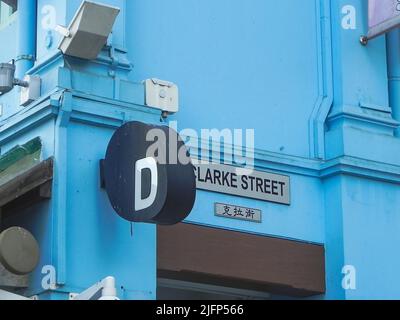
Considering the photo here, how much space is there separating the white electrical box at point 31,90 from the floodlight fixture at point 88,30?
0.42 m

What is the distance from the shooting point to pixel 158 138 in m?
10.2

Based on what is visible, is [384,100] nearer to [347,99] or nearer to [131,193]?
[347,99]

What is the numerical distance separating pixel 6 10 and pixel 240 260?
12.3 ft

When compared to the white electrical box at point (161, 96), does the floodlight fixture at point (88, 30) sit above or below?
above

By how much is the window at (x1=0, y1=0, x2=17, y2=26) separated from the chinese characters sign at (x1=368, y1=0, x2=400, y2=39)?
363 centimetres

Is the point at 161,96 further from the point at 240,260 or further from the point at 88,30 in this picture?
the point at 240,260

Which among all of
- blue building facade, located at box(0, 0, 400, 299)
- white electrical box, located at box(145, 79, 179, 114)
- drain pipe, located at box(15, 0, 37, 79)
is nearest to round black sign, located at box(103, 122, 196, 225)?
blue building facade, located at box(0, 0, 400, 299)

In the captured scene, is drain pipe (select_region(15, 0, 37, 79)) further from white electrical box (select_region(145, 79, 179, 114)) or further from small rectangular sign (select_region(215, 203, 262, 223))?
small rectangular sign (select_region(215, 203, 262, 223))

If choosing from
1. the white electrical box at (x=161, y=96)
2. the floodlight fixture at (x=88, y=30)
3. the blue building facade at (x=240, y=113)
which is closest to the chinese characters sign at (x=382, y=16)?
the blue building facade at (x=240, y=113)

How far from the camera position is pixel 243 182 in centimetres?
1149

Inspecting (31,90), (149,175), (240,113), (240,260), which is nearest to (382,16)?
(240,113)

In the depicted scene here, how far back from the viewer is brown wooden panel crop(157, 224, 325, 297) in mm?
10945

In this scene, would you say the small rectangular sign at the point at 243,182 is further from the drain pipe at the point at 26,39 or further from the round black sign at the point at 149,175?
the drain pipe at the point at 26,39

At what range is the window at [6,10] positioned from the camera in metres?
12.3
